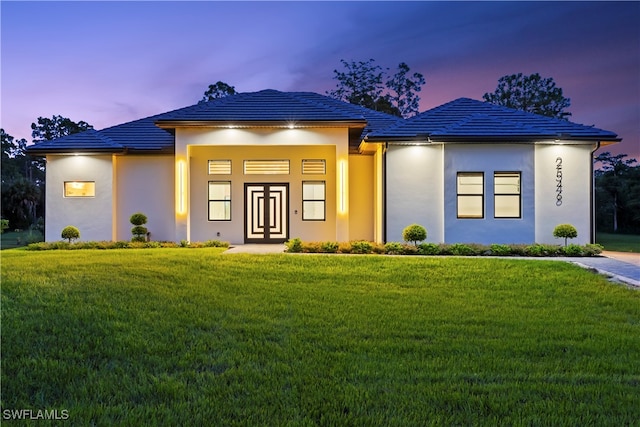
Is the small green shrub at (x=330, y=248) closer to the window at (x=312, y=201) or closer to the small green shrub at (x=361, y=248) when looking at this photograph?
the small green shrub at (x=361, y=248)

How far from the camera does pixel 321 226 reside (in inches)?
589

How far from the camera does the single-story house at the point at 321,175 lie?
41.8 feet

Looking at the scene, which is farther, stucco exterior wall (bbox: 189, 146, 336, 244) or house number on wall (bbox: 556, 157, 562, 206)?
stucco exterior wall (bbox: 189, 146, 336, 244)

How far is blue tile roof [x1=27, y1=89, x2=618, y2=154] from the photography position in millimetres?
A: 12648

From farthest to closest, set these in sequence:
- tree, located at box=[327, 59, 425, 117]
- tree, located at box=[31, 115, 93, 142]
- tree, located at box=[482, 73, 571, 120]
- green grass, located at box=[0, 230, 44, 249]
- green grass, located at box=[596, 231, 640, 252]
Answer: tree, located at box=[31, 115, 93, 142] → tree, located at box=[327, 59, 425, 117] → tree, located at box=[482, 73, 571, 120] → green grass, located at box=[0, 230, 44, 249] → green grass, located at box=[596, 231, 640, 252]

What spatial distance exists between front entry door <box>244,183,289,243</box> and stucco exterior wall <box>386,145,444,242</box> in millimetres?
4206

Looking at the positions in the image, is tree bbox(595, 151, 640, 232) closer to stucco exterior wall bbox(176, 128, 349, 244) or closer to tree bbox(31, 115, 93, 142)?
stucco exterior wall bbox(176, 128, 349, 244)

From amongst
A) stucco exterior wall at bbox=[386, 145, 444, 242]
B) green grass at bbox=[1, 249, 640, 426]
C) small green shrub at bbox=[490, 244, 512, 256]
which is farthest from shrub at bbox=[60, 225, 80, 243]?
small green shrub at bbox=[490, 244, 512, 256]

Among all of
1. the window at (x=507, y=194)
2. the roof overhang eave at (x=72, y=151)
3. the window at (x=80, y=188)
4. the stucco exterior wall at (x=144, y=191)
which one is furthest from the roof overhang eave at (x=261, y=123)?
the window at (x=507, y=194)

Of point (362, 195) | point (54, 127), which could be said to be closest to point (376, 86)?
point (362, 195)

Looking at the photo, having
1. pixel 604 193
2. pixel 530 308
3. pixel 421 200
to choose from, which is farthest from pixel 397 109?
pixel 530 308

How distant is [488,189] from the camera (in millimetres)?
12758

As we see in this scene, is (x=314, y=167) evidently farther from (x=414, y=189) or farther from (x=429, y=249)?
(x=429, y=249)

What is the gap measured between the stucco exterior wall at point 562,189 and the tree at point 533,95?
1802cm
